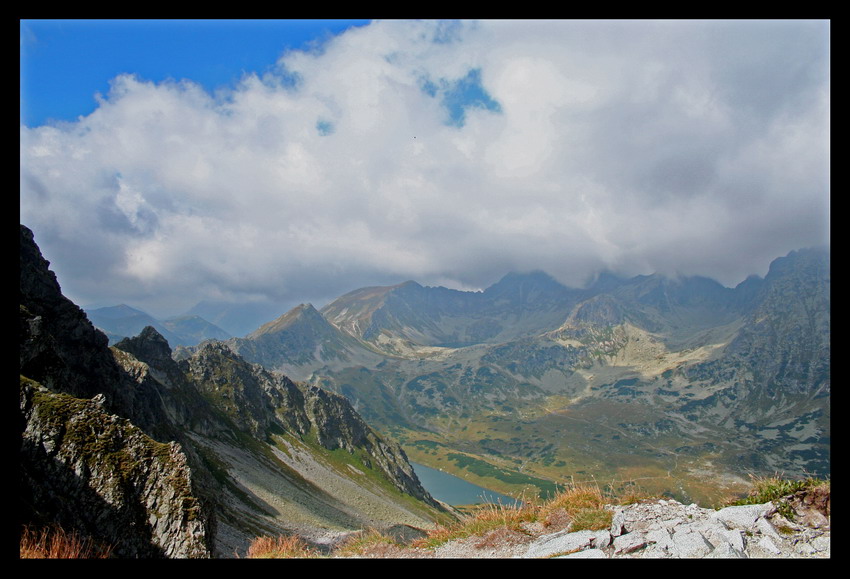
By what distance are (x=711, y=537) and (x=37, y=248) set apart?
295ft

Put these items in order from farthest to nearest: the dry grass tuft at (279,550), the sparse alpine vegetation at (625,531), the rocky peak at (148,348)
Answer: the rocky peak at (148,348) < the dry grass tuft at (279,550) < the sparse alpine vegetation at (625,531)

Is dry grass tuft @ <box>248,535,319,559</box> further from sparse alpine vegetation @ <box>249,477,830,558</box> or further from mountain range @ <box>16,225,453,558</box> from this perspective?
mountain range @ <box>16,225,453,558</box>

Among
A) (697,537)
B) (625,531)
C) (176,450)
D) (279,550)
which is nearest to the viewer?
(697,537)

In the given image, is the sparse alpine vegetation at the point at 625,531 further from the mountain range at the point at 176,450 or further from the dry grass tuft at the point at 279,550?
the mountain range at the point at 176,450

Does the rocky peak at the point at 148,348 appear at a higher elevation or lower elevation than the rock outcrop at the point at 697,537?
higher

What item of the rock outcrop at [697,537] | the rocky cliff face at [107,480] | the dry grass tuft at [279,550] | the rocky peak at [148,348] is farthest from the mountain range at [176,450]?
the rock outcrop at [697,537]

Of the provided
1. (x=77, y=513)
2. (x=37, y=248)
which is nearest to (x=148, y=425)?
(x=37, y=248)

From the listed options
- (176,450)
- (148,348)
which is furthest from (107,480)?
(148,348)

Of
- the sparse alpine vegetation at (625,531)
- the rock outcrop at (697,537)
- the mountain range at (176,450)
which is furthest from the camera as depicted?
the mountain range at (176,450)

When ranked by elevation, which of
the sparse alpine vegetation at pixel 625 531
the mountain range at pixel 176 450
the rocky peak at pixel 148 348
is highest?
the rocky peak at pixel 148 348

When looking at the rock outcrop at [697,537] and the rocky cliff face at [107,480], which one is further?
the rocky cliff face at [107,480]

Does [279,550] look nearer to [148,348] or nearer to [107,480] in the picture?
[107,480]

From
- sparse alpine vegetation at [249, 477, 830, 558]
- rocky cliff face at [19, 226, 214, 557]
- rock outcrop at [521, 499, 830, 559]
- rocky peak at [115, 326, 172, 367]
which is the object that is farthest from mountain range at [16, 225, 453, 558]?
rock outcrop at [521, 499, 830, 559]
